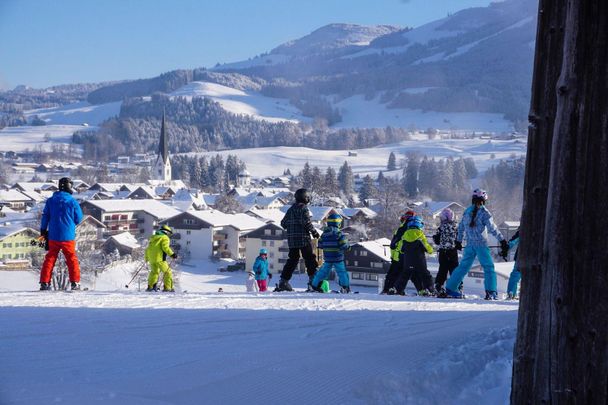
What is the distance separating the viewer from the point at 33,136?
153875 millimetres

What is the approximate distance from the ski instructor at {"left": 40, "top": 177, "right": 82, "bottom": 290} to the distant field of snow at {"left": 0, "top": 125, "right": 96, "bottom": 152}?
137 m

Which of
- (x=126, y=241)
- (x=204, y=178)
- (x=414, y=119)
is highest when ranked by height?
(x=414, y=119)

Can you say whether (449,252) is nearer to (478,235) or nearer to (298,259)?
(478,235)

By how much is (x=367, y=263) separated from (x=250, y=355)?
96.4 ft

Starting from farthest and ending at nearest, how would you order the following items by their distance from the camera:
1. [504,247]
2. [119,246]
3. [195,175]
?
1. [195,175]
2. [119,246]
3. [504,247]

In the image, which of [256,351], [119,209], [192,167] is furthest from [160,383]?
[192,167]

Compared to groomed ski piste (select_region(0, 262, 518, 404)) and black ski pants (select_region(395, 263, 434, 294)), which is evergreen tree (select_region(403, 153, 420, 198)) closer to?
black ski pants (select_region(395, 263, 434, 294))

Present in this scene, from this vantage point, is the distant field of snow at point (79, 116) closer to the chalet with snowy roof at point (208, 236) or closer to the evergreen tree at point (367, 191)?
the evergreen tree at point (367, 191)

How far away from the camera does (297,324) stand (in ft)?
14.6

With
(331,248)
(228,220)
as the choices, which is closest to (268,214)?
(228,220)

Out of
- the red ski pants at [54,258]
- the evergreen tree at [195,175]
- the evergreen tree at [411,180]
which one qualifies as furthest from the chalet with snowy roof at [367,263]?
the evergreen tree at [195,175]

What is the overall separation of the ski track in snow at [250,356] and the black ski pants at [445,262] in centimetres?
304

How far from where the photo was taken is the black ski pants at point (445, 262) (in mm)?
8305

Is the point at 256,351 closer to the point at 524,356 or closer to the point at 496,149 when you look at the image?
the point at 524,356
